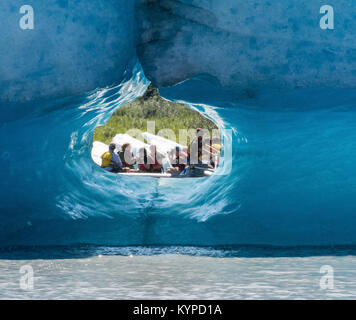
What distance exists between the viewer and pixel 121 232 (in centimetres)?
564

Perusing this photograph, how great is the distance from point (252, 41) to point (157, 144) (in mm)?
10423

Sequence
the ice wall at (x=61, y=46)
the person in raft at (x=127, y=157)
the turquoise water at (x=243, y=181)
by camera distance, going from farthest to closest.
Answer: the person in raft at (x=127, y=157) < the turquoise water at (x=243, y=181) < the ice wall at (x=61, y=46)

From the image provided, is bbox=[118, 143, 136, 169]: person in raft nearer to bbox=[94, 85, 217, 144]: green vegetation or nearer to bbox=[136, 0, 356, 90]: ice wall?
bbox=[136, 0, 356, 90]: ice wall

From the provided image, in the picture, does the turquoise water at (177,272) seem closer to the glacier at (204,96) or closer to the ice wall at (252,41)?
the glacier at (204,96)

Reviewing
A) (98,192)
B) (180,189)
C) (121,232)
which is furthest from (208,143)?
(121,232)

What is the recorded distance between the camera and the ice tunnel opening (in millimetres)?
11523

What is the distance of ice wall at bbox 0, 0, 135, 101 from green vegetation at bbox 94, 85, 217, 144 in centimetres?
1979

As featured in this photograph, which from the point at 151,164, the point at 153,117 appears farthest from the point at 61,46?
the point at 153,117

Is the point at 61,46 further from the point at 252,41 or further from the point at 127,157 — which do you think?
the point at 127,157

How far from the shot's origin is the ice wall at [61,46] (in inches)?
192

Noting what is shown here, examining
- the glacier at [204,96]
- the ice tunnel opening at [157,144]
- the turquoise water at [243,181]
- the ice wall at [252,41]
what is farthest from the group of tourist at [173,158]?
the ice wall at [252,41]

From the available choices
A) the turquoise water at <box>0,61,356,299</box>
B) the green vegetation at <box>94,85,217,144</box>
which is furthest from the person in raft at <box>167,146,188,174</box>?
the green vegetation at <box>94,85,217,144</box>

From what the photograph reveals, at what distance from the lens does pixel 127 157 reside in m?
13.9

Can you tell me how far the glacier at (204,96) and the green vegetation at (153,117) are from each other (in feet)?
63.2
